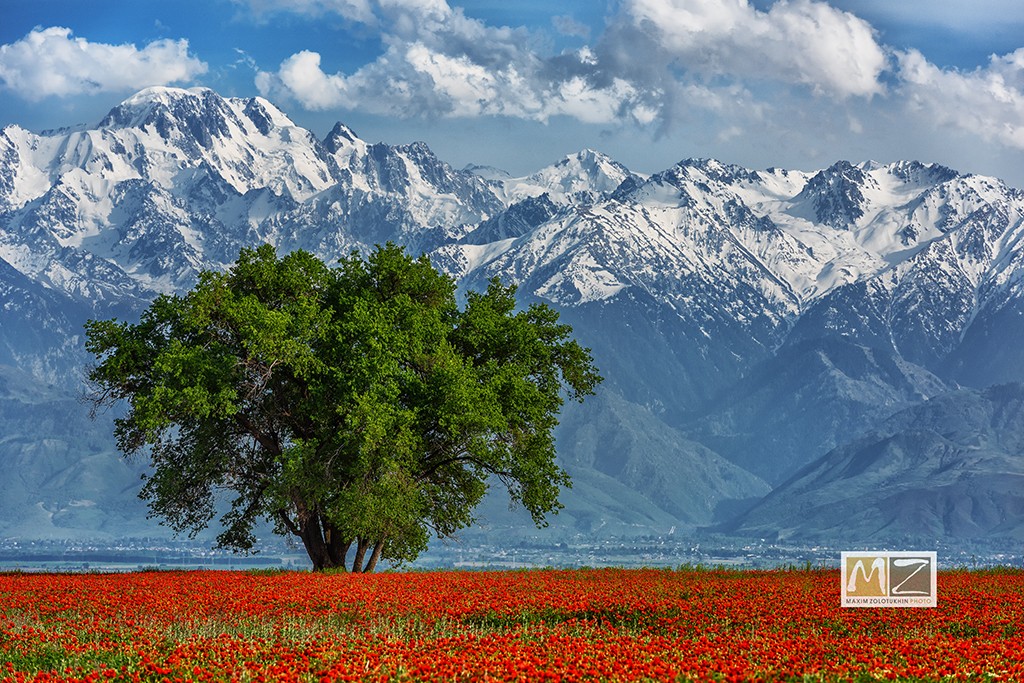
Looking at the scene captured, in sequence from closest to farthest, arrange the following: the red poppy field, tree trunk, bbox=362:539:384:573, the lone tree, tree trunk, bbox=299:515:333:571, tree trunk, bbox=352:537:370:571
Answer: the red poppy field
the lone tree
tree trunk, bbox=352:537:370:571
tree trunk, bbox=362:539:384:573
tree trunk, bbox=299:515:333:571

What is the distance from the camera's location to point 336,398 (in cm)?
5328

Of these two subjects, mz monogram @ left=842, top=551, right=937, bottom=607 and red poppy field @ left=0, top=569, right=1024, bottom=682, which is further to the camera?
mz monogram @ left=842, top=551, right=937, bottom=607

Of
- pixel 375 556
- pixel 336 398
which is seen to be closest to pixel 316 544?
pixel 375 556

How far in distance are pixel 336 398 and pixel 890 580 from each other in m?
26.5

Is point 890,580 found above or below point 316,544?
below

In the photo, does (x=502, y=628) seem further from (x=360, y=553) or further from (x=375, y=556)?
(x=375, y=556)

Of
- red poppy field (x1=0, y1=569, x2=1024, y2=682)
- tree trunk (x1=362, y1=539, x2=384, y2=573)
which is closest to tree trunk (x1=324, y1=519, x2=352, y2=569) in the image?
tree trunk (x1=362, y1=539, x2=384, y2=573)

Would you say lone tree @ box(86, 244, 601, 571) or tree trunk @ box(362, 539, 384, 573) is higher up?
lone tree @ box(86, 244, 601, 571)

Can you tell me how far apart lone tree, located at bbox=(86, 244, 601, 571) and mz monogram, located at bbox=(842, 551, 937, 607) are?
21.2 m

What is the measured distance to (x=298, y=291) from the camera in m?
56.3

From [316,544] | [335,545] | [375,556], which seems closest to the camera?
[375,556]

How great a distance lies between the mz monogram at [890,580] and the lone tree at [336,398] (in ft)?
69.5

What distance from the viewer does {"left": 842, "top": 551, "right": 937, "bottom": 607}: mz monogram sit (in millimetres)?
32656

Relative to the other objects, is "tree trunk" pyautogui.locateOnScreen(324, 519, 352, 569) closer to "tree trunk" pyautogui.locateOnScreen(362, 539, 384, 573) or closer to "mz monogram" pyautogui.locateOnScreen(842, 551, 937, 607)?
"tree trunk" pyautogui.locateOnScreen(362, 539, 384, 573)
